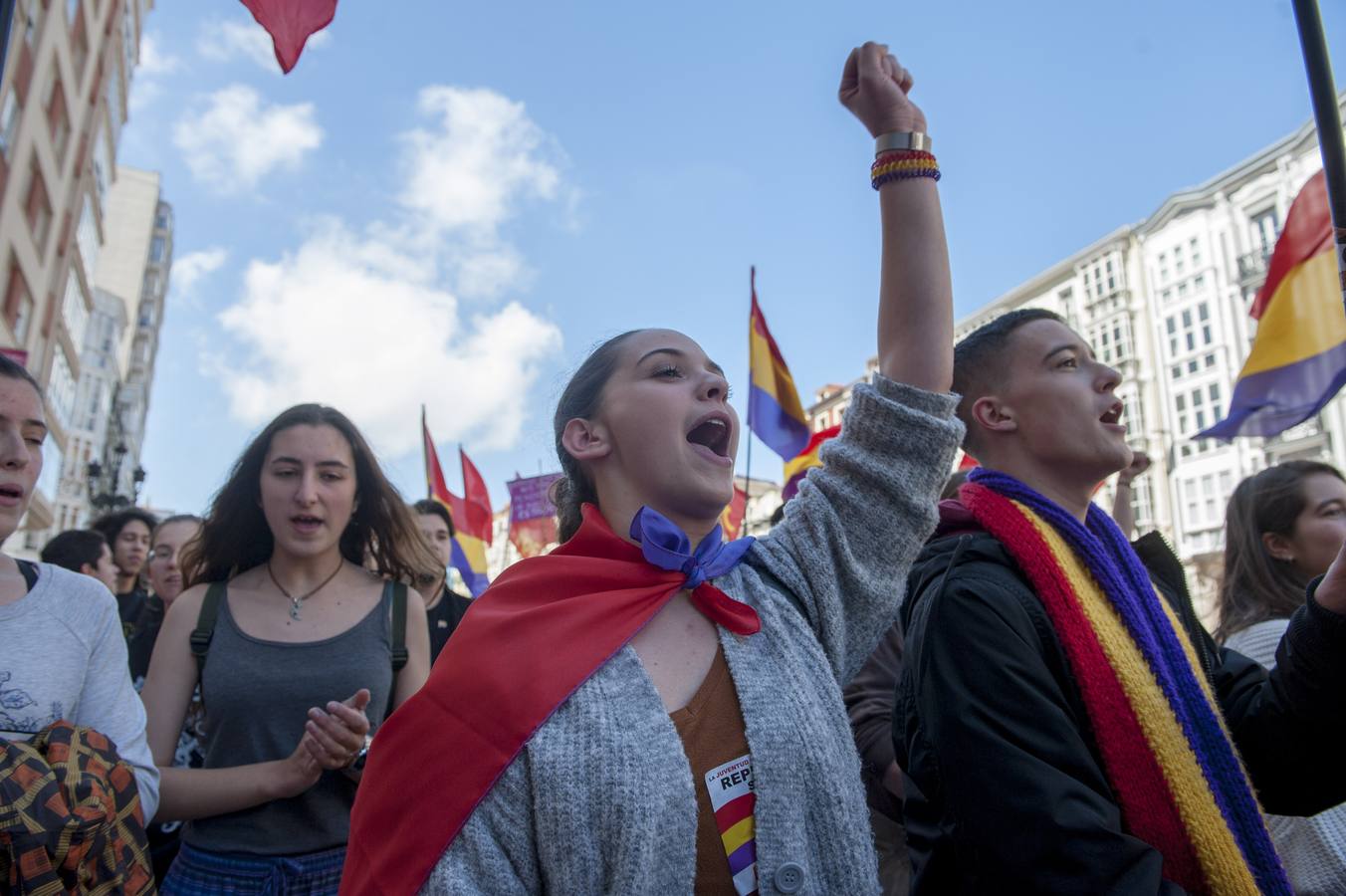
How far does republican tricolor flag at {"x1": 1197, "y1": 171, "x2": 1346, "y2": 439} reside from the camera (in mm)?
6125

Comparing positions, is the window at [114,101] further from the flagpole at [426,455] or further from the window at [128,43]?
the flagpole at [426,455]

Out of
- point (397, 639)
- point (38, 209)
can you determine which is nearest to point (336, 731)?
point (397, 639)

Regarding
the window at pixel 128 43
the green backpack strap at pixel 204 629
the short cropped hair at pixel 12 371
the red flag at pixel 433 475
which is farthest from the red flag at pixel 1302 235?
the window at pixel 128 43

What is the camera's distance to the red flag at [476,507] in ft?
39.7

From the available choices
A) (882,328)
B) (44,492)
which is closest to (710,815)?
(882,328)

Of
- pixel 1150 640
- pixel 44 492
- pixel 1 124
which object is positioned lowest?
pixel 1150 640

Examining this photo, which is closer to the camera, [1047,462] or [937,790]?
[937,790]

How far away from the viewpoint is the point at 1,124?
16469mm

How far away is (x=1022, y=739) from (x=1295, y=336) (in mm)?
5931

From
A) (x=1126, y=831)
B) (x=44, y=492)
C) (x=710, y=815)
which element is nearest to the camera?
(x=710, y=815)

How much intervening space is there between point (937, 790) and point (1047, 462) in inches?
40.2

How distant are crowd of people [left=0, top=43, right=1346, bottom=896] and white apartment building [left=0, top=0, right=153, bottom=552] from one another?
14.7 metres

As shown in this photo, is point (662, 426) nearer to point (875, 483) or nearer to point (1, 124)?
point (875, 483)

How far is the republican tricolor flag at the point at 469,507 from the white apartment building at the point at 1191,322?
29249 millimetres
